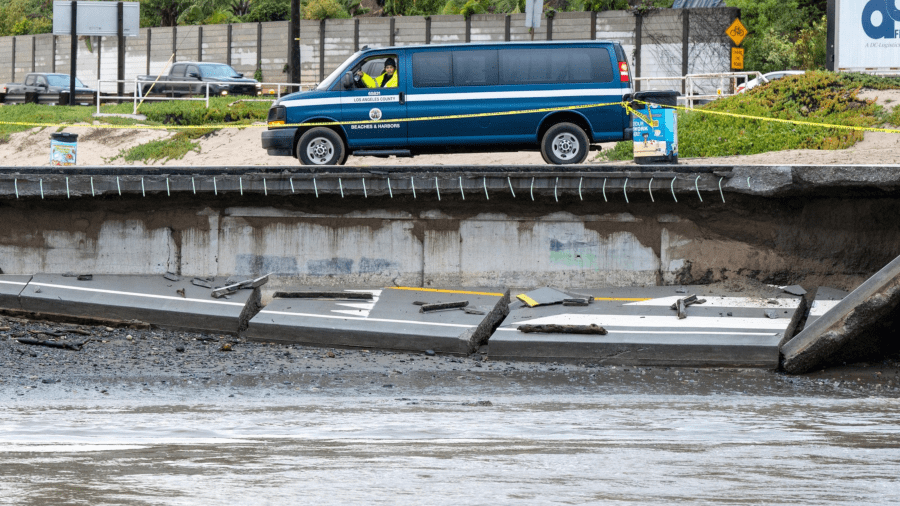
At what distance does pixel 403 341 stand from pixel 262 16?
39.9 m

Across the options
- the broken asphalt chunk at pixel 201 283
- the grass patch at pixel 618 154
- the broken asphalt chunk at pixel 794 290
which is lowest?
the broken asphalt chunk at pixel 201 283

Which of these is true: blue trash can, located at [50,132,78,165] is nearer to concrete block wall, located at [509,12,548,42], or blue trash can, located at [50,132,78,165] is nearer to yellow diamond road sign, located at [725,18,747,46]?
yellow diamond road sign, located at [725,18,747,46]

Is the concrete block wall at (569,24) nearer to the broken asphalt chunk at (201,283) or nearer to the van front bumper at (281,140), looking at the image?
the van front bumper at (281,140)

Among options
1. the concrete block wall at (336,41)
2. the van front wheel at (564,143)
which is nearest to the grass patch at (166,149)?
the concrete block wall at (336,41)

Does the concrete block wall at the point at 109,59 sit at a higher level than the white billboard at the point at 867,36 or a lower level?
higher

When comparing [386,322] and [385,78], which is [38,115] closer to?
[385,78]

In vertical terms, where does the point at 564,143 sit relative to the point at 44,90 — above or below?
below

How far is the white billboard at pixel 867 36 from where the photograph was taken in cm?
2322

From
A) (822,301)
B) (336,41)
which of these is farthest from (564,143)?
(336,41)

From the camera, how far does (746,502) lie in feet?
15.6

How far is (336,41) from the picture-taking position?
135 feet

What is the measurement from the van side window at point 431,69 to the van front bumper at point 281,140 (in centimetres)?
201

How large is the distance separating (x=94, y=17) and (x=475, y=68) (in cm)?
1815

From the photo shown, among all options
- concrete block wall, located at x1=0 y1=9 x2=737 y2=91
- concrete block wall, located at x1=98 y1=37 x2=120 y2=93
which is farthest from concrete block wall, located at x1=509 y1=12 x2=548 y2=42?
concrete block wall, located at x1=98 y1=37 x2=120 y2=93
